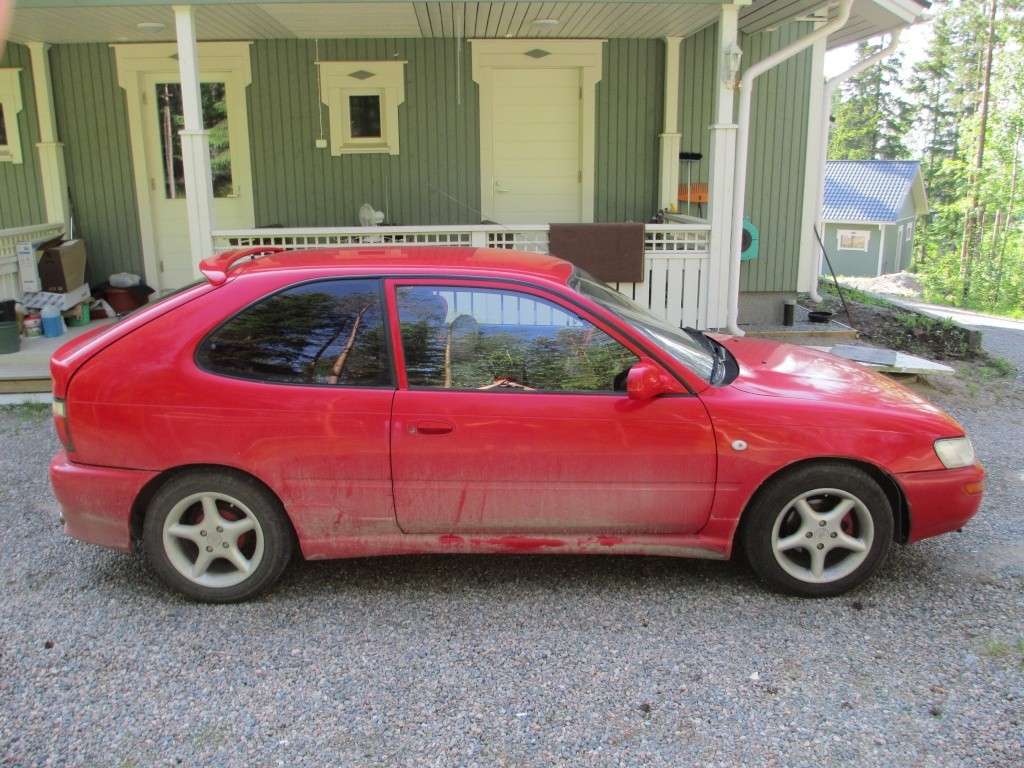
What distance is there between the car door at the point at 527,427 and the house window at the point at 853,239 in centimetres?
3998

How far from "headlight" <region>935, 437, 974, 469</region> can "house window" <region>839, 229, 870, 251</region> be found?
39.4 m

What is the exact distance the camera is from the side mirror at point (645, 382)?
354cm

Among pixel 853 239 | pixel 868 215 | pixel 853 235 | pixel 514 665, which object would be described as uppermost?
pixel 868 215

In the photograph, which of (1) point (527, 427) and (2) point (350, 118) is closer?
(1) point (527, 427)

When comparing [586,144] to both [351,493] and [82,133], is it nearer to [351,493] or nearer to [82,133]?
[82,133]

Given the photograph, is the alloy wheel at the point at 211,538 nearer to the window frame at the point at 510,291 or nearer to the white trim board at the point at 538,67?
the window frame at the point at 510,291

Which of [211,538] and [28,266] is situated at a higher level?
[28,266]

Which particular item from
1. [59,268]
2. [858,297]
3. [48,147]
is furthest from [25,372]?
[858,297]

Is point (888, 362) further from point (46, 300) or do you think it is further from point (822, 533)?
point (46, 300)

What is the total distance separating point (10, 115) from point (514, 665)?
924 cm

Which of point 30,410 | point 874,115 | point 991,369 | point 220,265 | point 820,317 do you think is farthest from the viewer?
point 874,115

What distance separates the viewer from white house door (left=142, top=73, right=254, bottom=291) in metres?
9.53

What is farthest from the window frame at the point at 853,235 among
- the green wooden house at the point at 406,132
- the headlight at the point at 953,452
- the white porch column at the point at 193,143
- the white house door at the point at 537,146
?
the headlight at the point at 953,452

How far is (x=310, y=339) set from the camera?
12.2 feet
